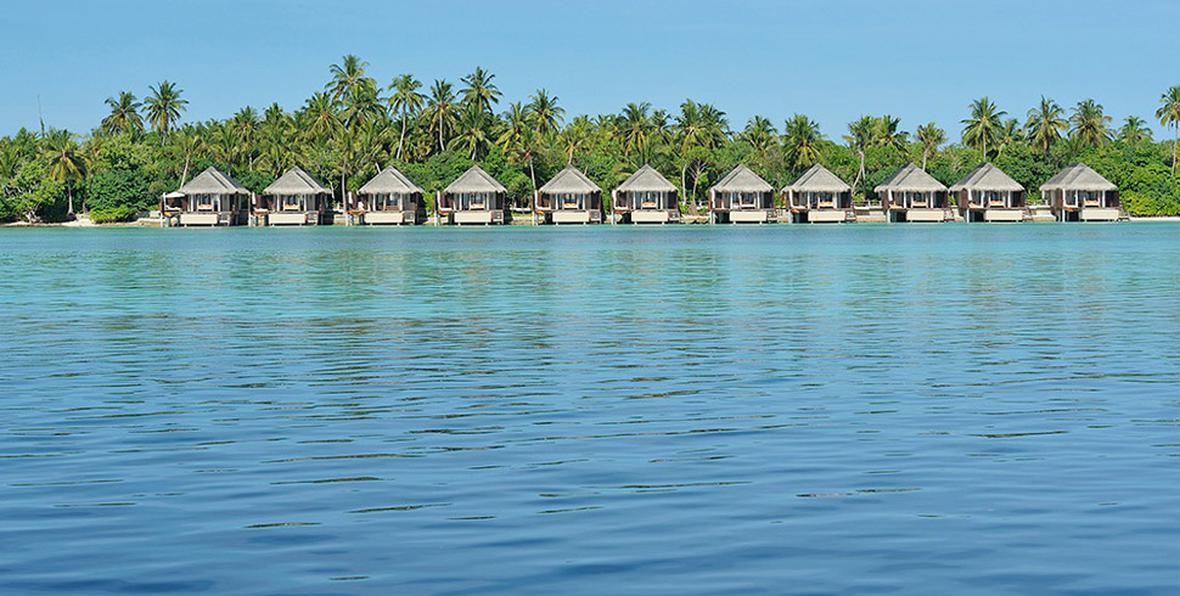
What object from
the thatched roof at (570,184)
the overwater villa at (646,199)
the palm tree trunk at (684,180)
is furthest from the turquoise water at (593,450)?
the palm tree trunk at (684,180)

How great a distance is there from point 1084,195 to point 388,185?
5486 centimetres

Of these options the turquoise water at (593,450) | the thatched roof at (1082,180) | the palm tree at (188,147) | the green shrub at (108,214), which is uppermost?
Answer: the palm tree at (188,147)

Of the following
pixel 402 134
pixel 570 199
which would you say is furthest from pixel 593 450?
pixel 402 134

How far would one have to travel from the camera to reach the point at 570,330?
25.5 metres

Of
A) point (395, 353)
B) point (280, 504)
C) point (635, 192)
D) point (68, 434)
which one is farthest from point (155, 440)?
point (635, 192)

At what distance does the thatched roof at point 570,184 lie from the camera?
131 metres

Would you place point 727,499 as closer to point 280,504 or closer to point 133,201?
point 280,504

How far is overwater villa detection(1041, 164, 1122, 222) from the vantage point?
132 meters

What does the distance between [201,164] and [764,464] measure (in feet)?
450

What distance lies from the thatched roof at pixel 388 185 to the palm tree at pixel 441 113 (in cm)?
1586

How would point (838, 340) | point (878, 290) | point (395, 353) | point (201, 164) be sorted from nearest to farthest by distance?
point (395, 353) → point (838, 340) → point (878, 290) → point (201, 164)

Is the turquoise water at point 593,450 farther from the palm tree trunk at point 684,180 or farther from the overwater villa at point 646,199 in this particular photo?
the palm tree trunk at point 684,180

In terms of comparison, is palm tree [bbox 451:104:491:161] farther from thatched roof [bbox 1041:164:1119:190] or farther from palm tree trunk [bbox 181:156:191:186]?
thatched roof [bbox 1041:164:1119:190]

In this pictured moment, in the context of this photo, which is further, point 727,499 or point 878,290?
point 878,290
